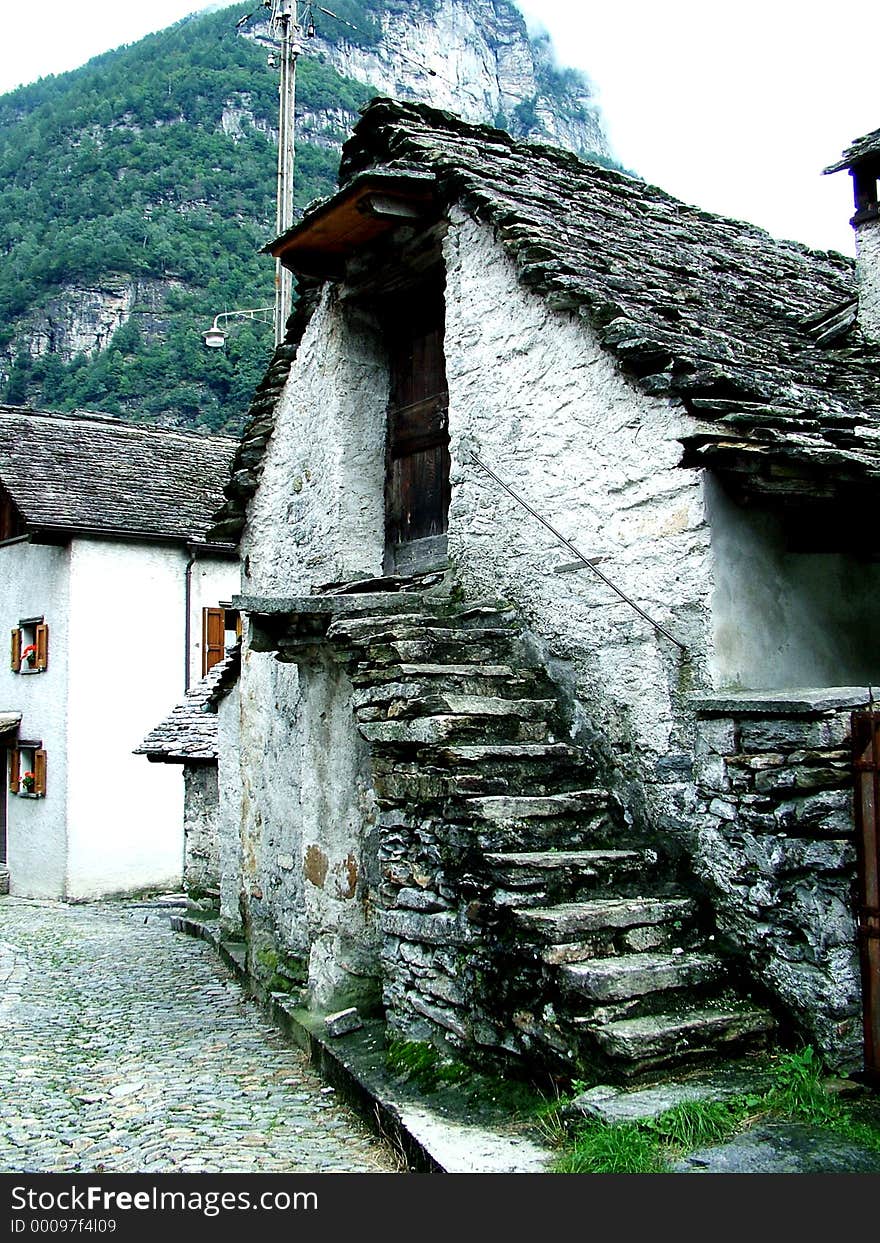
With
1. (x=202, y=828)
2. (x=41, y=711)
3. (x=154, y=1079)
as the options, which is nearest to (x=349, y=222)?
(x=154, y=1079)

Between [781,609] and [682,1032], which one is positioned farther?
[781,609]

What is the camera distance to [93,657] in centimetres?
1692

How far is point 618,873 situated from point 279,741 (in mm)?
4237

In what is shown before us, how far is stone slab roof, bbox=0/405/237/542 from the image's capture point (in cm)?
1703

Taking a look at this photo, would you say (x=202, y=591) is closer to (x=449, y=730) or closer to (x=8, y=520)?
(x=8, y=520)

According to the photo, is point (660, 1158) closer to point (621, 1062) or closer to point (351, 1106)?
point (621, 1062)

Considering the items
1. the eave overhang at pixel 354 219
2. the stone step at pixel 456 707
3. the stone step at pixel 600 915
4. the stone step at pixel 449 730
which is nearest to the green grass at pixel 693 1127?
Result: the stone step at pixel 600 915

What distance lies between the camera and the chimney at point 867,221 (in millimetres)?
7309

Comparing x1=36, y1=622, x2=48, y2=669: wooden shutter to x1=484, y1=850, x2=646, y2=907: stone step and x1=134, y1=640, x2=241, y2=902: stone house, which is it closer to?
x1=134, y1=640, x2=241, y2=902: stone house

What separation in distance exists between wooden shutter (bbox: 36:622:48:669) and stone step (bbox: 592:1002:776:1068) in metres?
14.2

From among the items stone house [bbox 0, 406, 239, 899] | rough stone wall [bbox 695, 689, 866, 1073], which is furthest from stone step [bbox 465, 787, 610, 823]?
stone house [bbox 0, 406, 239, 899]

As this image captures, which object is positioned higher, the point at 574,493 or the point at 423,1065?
the point at 574,493

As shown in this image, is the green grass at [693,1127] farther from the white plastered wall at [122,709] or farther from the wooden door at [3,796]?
the wooden door at [3,796]

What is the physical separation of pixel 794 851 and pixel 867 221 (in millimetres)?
4522
